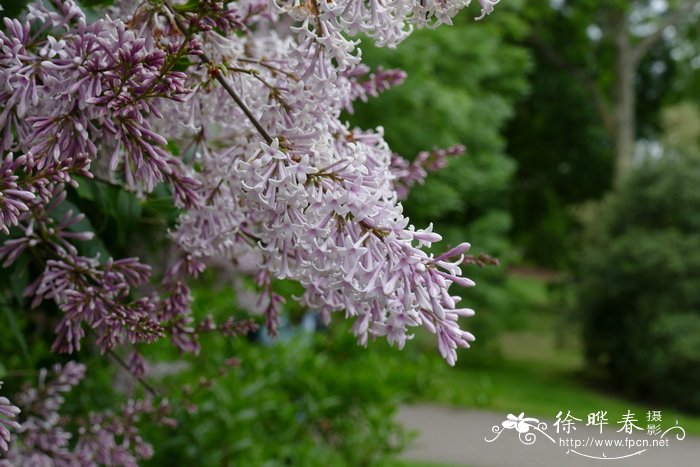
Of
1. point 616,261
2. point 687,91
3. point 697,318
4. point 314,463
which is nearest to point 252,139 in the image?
point 314,463

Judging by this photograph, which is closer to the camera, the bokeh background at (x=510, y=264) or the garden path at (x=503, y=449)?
the bokeh background at (x=510, y=264)

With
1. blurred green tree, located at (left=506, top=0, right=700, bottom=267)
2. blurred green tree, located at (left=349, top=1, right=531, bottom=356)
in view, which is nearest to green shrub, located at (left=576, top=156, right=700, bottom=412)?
blurred green tree, located at (left=349, top=1, right=531, bottom=356)

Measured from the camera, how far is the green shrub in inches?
650

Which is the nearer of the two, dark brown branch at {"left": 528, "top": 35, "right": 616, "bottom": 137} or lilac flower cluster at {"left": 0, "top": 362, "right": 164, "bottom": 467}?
lilac flower cluster at {"left": 0, "top": 362, "right": 164, "bottom": 467}

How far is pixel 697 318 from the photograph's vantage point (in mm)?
16469

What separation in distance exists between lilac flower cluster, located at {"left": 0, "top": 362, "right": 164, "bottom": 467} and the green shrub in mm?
15170

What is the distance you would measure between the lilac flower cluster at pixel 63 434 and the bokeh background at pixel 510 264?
130 millimetres

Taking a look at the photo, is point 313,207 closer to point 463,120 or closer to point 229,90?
point 229,90

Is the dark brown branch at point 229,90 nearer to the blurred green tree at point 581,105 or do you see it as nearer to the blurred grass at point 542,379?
the blurred grass at point 542,379

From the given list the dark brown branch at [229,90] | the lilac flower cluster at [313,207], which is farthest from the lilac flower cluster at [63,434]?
the dark brown branch at [229,90]

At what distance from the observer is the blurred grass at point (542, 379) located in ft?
45.3

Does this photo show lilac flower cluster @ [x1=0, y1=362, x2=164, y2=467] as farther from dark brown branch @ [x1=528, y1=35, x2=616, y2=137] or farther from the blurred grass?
dark brown branch @ [x1=528, y1=35, x2=616, y2=137]

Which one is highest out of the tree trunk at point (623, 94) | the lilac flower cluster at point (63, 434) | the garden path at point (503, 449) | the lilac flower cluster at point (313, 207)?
the tree trunk at point (623, 94)

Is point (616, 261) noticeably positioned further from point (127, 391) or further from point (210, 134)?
point (210, 134)
